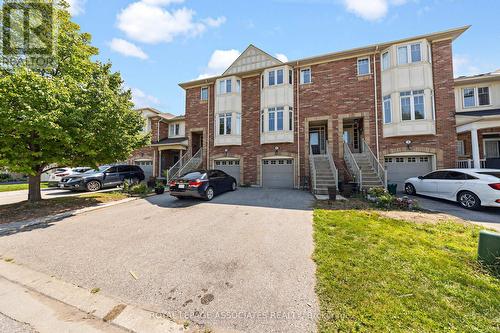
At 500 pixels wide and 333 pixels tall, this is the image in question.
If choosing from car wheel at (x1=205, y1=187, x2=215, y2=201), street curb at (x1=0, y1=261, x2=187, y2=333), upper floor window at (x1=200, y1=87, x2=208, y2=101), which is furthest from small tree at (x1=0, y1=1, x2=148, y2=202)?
upper floor window at (x1=200, y1=87, x2=208, y2=101)

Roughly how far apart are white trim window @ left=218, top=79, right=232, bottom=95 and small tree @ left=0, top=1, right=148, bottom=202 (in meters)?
8.13

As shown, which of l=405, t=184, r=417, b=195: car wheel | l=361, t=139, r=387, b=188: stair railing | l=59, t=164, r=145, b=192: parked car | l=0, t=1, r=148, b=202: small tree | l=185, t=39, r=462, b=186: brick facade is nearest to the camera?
l=0, t=1, r=148, b=202: small tree

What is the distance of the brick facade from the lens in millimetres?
11945

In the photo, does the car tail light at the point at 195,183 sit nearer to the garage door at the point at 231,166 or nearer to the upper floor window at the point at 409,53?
the garage door at the point at 231,166

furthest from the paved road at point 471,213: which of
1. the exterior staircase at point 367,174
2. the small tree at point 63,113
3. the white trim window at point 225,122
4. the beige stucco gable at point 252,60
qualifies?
the beige stucco gable at point 252,60

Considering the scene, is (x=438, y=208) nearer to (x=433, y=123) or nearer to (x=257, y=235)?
(x=433, y=123)

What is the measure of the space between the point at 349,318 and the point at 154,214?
23.9 feet

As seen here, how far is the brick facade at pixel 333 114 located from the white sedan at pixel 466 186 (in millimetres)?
3464

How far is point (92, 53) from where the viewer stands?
33.8ft

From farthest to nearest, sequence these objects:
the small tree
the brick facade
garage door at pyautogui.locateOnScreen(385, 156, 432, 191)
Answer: garage door at pyautogui.locateOnScreen(385, 156, 432, 191)
the brick facade
the small tree

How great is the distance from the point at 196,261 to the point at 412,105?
50.1ft

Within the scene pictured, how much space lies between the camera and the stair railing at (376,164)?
1068 cm

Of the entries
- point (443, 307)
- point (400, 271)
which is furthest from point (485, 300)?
point (400, 271)

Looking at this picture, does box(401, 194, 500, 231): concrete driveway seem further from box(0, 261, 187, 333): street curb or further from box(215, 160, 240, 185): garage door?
box(215, 160, 240, 185): garage door
